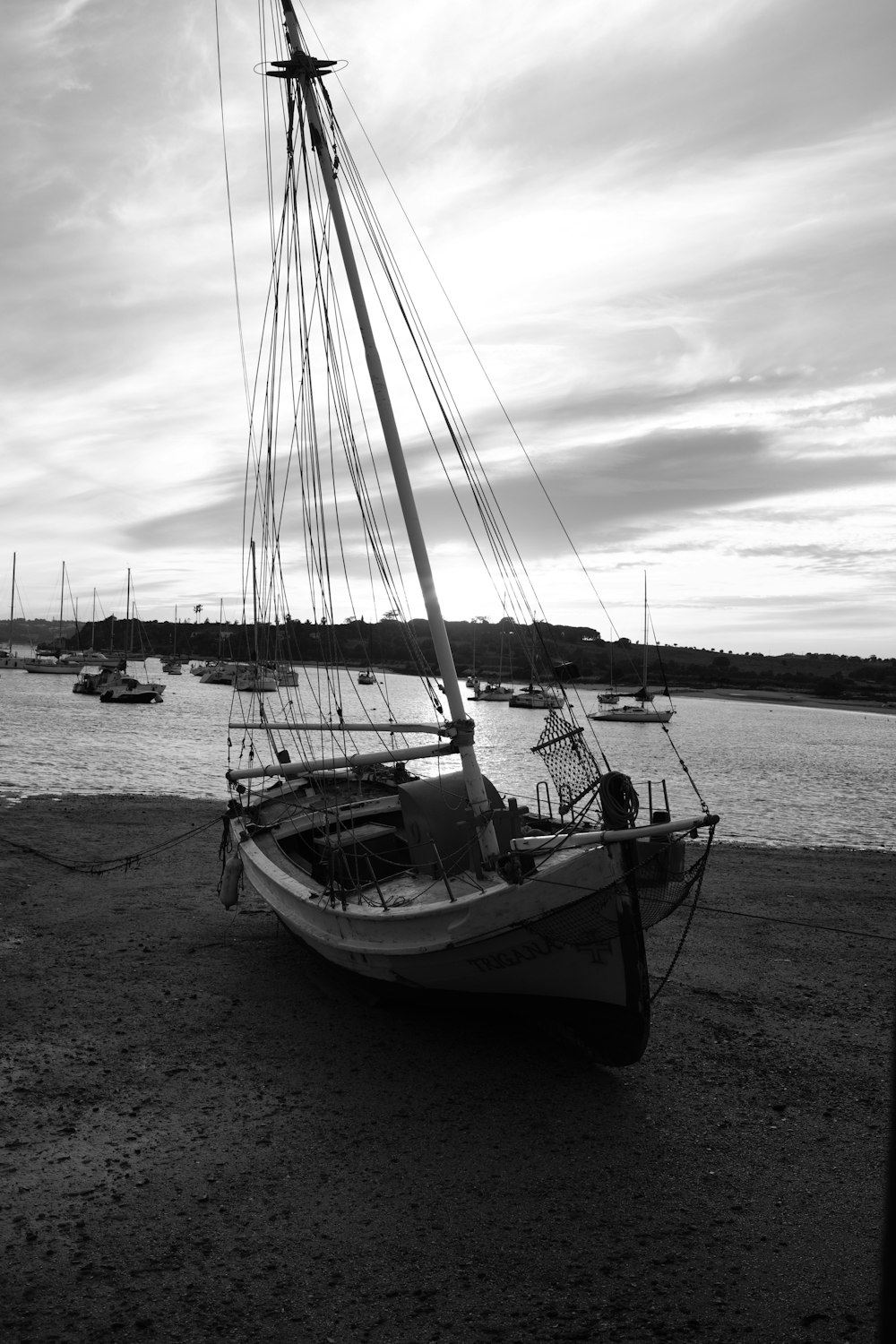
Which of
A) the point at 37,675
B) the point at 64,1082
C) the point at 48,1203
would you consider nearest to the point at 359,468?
the point at 64,1082

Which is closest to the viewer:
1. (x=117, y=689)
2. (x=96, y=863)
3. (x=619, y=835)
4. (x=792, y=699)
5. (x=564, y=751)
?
(x=619, y=835)

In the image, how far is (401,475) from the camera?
35.6 feet

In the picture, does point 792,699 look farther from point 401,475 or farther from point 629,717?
point 401,475

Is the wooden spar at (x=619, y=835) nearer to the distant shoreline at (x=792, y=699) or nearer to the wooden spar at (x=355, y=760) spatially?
the wooden spar at (x=355, y=760)

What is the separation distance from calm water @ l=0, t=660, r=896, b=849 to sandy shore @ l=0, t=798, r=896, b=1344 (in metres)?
14.5

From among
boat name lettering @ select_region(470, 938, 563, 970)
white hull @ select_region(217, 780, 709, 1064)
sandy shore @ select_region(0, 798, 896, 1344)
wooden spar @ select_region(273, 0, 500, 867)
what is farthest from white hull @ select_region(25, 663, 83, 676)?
boat name lettering @ select_region(470, 938, 563, 970)

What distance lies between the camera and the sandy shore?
566 centimetres

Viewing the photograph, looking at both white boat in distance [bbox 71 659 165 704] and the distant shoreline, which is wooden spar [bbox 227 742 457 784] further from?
the distant shoreline

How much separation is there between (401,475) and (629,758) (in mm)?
45187

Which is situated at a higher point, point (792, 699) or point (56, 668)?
point (56, 668)

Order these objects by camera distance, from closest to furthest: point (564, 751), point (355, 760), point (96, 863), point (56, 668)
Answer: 1. point (564, 751)
2. point (355, 760)
3. point (96, 863)
4. point (56, 668)

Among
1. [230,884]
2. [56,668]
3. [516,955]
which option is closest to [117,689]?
[56,668]

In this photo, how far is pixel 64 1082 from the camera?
8.44m

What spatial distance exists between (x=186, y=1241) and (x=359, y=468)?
10.6m
